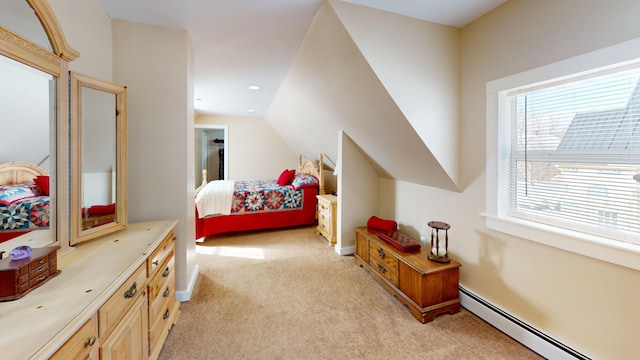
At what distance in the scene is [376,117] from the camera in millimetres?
2162

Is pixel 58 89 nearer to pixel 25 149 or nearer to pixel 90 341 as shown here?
pixel 25 149

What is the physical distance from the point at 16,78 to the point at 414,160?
249 centimetres

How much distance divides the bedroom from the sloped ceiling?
0.09m

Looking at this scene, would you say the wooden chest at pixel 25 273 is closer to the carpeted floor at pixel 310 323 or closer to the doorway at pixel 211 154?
the carpeted floor at pixel 310 323

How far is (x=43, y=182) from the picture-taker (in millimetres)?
1176

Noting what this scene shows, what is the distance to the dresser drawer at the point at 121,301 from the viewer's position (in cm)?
92

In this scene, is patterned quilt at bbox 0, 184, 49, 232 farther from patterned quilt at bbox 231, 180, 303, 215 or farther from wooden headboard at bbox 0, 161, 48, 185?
patterned quilt at bbox 231, 180, 303, 215

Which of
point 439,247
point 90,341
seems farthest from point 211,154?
point 90,341

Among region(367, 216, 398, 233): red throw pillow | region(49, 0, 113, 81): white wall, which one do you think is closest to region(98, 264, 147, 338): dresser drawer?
region(49, 0, 113, 81): white wall

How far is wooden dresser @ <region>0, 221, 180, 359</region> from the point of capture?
0.68 meters

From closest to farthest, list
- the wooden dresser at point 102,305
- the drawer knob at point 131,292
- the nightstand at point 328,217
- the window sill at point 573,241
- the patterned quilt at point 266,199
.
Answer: the wooden dresser at point 102,305, the drawer knob at point 131,292, the window sill at point 573,241, the nightstand at point 328,217, the patterned quilt at point 266,199

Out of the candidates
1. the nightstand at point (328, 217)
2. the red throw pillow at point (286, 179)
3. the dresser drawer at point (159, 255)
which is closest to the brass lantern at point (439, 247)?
the nightstand at point (328, 217)

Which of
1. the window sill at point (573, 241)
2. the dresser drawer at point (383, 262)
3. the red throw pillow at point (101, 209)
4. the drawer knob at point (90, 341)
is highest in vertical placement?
the red throw pillow at point (101, 209)

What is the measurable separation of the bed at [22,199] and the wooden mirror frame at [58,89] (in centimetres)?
4
